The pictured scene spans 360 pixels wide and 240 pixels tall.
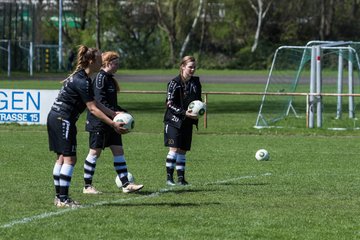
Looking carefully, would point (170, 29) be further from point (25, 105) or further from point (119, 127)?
point (119, 127)

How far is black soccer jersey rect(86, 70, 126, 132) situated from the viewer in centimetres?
1306

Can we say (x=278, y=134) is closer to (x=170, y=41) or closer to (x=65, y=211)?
(x=65, y=211)

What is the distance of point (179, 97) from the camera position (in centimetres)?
1448

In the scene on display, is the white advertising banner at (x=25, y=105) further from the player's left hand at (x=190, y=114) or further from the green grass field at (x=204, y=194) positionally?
the player's left hand at (x=190, y=114)

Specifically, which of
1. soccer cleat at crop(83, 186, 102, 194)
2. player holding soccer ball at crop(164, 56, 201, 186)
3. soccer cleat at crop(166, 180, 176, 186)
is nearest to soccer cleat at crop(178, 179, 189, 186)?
player holding soccer ball at crop(164, 56, 201, 186)

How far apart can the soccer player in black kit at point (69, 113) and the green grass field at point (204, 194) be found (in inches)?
13.8

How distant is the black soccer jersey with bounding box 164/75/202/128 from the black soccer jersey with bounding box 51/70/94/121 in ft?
8.91

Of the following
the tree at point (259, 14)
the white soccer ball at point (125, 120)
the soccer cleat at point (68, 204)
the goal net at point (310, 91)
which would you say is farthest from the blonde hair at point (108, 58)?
the tree at point (259, 14)

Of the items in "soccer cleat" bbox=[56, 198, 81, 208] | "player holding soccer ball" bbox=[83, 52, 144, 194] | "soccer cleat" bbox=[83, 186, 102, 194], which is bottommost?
"soccer cleat" bbox=[83, 186, 102, 194]

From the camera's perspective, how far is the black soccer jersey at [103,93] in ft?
42.9

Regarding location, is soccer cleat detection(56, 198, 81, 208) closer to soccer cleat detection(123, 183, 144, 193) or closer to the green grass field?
the green grass field

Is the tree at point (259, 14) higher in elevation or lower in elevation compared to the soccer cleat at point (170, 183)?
higher

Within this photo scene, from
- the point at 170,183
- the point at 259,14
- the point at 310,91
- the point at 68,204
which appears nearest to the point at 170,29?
the point at 259,14

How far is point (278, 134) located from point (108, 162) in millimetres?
9259
